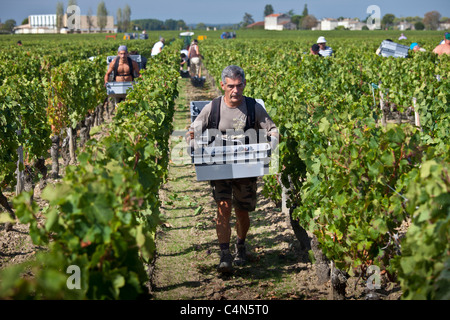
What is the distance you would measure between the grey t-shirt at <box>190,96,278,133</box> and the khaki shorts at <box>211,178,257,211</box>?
455 millimetres

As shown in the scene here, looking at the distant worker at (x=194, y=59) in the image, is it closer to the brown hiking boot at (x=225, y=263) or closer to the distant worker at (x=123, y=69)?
the distant worker at (x=123, y=69)

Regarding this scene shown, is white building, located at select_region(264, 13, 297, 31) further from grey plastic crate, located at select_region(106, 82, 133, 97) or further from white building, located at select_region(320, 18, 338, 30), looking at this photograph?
grey plastic crate, located at select_region(106, 82, 133, 97)

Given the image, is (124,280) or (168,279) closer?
(124,280)

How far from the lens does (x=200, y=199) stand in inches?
304

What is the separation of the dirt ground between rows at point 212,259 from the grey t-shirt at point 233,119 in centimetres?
133

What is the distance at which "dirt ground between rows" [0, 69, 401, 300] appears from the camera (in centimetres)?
458

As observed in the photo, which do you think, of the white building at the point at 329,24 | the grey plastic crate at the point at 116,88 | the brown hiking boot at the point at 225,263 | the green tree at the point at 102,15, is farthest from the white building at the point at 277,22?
the brown hiking boot at the point at 225,263

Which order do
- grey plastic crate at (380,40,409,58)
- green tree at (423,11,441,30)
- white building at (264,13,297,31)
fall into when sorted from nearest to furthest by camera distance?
grey plastic crate at (380,40,409,58)
green tree at (423,11,441,30)
white building at (264,13,297,31)

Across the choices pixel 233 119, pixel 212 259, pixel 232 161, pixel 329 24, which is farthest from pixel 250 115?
pixel 329 24

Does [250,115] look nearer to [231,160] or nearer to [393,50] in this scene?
[231,160]

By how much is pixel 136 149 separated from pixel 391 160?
66.2 inches

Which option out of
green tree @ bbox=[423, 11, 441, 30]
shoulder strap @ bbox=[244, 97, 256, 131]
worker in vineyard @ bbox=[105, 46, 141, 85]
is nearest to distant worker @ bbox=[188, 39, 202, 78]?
worker in vineyard @ bbox=[105, 46, 141, 85]
